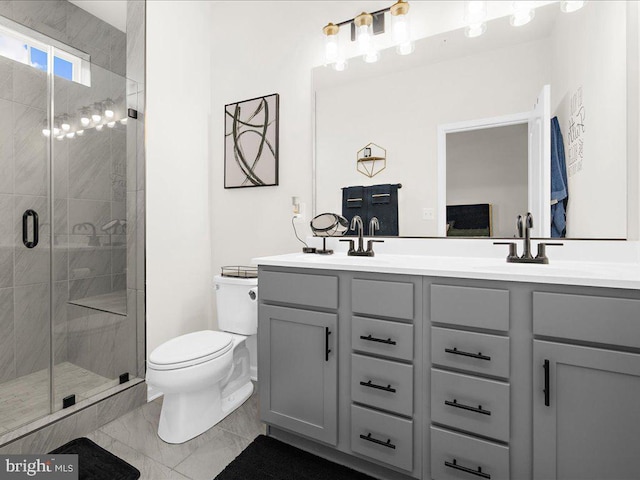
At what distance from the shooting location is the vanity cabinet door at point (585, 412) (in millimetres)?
981

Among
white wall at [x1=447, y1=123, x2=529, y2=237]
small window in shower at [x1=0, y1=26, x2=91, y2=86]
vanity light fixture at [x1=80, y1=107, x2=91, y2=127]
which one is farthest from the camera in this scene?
vanity light fixture at [x1=80, y1=107, x2=91, y2=127]

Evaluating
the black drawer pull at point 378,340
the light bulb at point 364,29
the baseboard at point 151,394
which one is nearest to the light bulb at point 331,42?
the light bulb at point 364,29

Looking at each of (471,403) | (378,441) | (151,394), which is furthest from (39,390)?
(471,403)

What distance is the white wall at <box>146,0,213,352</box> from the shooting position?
211 cm

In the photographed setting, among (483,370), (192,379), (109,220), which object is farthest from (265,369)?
(109,220)

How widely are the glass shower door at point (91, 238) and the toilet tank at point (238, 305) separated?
55cm

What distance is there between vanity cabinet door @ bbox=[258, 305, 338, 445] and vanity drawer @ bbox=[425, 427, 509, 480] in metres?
0.42

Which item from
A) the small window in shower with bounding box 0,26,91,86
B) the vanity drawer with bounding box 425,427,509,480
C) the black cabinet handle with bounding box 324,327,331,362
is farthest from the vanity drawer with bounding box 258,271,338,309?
the small window in shower with bounding box 0,26,91,86

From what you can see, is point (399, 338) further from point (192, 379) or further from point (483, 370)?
point (192, 379)

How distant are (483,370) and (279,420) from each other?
95 cm

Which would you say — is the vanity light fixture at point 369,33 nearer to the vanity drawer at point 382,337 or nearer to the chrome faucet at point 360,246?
the chrome faucet at point 360,246

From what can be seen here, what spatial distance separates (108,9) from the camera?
2473 millimetres

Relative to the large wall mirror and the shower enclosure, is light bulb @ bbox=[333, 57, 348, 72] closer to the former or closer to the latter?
the large wall mirror

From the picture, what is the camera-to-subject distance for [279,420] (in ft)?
5.13
